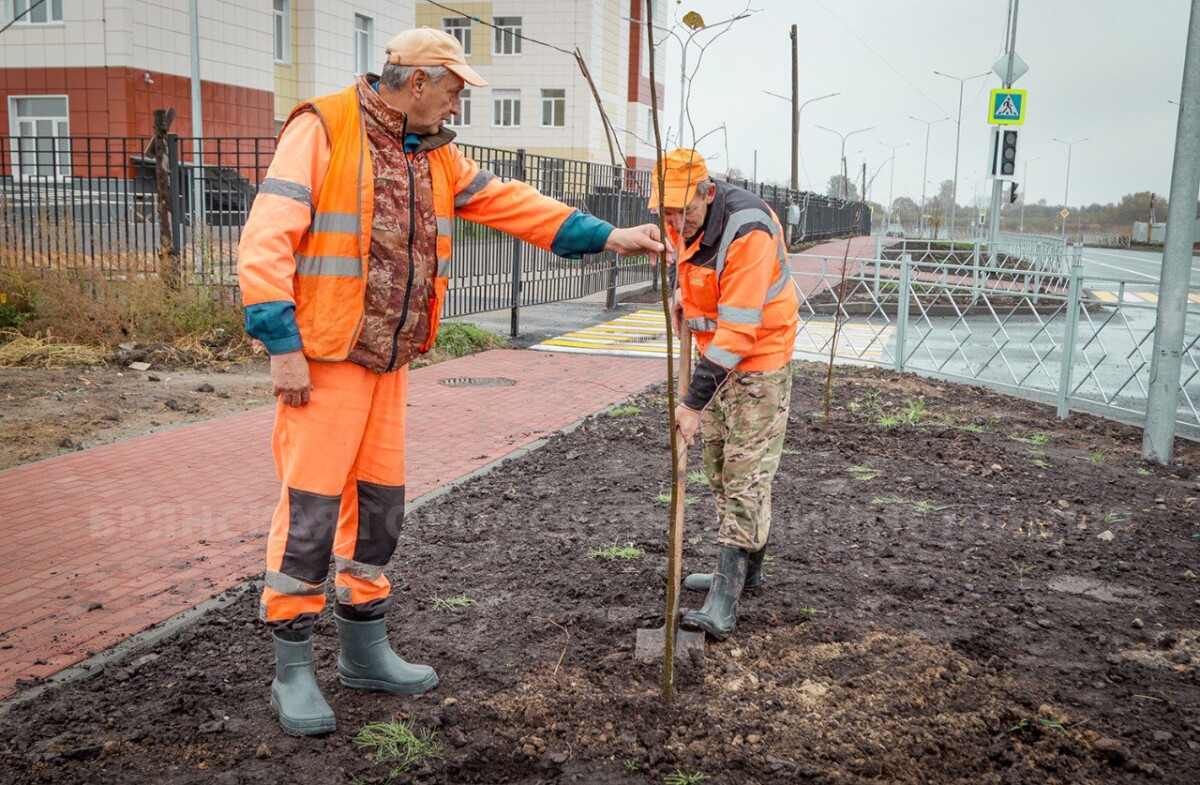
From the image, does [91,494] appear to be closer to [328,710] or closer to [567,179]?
[328,710]

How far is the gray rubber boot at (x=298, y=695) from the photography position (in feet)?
10.5

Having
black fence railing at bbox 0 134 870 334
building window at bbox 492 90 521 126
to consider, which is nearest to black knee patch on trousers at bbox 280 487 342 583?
black fence railing at bbox 0 134 870 334

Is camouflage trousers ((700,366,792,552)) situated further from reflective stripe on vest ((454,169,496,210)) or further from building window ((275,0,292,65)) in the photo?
building window ((275,0,292,65))

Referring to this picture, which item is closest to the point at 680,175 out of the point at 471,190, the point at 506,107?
the point at 471,190

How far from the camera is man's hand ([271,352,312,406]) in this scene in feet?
9.74

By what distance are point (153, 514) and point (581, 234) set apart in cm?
317

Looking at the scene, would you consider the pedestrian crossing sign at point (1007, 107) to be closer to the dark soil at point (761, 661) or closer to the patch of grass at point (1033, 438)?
the patch of grass at point (1033, 438)

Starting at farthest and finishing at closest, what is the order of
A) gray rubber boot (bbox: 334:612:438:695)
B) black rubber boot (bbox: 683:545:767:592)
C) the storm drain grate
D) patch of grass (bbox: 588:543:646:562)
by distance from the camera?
the storm drain grate → patch of grass (bbox: 588:543:646:562) → black rubber boot (bbox: 683:545:767:592) → gray rubber boot (bbox: 334:612:438:695)

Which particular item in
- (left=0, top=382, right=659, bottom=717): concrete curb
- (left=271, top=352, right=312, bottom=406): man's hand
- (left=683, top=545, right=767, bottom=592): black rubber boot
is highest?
(left=271, top=352, right=312, bottom=406): man's hand

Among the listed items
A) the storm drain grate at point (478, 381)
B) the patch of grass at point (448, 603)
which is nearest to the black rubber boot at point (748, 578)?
the patch of grass at point (448, 603)

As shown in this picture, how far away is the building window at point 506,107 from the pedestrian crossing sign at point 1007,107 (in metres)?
28.1

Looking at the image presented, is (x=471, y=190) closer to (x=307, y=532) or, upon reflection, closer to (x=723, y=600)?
(x=307, y=532)

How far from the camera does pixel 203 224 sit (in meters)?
10.7

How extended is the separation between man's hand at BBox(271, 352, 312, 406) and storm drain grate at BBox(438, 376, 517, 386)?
705cm
